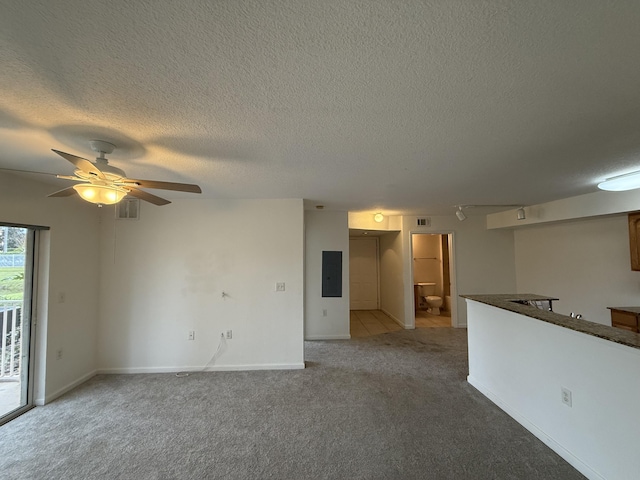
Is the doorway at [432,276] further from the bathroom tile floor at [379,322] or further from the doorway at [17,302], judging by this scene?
the doorway at [17,302]

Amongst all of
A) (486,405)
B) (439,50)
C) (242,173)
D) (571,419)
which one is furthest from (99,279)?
(571,419)

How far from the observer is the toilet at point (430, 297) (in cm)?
673

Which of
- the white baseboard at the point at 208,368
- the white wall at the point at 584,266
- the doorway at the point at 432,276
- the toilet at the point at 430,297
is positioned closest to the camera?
the white baseboard at the point at 208,368

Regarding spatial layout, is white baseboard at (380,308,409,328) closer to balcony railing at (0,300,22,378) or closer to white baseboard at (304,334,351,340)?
white baseboard at (304,334,351,340)

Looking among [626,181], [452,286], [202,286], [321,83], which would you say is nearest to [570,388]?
[626,181]

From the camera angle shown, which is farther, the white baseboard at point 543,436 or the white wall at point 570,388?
the white baseboard at point 543,436

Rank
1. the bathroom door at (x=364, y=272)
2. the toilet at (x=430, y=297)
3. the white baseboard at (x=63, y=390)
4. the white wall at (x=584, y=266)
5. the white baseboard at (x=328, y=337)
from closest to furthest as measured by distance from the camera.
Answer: the white baseboard at (x=63, y=390)
the white wall at (x=584, y=266)
the white baseboard at (x=328, y=337)
the toilet at (x=430, y=297)
the bathroom door at (x=364, y=272)

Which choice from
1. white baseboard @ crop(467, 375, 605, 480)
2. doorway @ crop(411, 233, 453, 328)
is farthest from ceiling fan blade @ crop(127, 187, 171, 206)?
doorway @ crop(411, 233, 453, 328)

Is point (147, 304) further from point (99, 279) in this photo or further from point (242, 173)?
point (242, 173)

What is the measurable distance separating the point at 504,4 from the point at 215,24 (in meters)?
0.94

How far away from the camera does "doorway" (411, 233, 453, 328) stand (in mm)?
6871

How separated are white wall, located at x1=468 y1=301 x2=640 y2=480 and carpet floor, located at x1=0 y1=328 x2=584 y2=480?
150 millimetres

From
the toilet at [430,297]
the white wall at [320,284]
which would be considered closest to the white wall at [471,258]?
the toilet at [430,297]

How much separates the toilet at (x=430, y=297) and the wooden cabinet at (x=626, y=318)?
3300 millimetres
